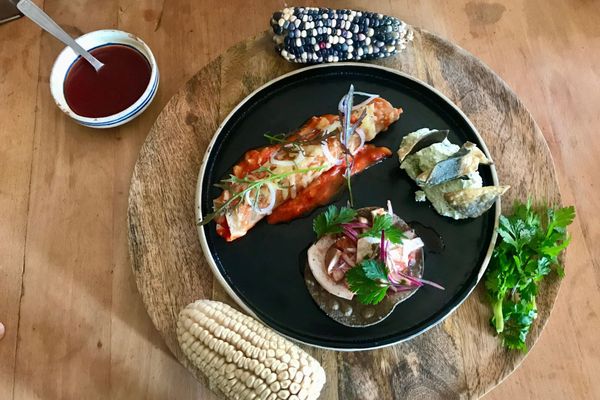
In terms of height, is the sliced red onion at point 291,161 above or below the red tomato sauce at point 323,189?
above

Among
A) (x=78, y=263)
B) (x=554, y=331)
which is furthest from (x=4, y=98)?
(x=554, y=331)

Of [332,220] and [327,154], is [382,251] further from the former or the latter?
[327,154]

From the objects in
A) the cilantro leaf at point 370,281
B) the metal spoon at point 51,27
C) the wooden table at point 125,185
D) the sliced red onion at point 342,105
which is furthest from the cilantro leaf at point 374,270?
the metal spoon at point 51,27

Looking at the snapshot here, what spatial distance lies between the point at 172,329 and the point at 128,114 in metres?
0.71

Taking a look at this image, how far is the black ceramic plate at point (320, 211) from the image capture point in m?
1.58

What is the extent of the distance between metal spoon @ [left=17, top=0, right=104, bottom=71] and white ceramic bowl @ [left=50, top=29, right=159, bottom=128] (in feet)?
0.16

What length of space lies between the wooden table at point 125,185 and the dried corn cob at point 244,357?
0.32 meters

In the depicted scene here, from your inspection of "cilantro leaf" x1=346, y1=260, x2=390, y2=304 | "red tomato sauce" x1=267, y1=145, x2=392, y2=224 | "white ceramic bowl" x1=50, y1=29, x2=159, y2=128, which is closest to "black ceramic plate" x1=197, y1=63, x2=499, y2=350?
"red tomato sauce" x1=267, y1=145, x2=392, y2=224

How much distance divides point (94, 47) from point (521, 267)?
1545 mm

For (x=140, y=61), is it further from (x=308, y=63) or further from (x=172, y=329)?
(x=172, y=329)

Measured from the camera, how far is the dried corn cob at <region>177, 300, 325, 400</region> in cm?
133

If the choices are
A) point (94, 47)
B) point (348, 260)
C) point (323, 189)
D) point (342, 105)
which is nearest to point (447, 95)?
point (342, 105)

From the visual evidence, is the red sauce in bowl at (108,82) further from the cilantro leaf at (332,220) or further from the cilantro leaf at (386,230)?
the cilantro leaf at (386,230)

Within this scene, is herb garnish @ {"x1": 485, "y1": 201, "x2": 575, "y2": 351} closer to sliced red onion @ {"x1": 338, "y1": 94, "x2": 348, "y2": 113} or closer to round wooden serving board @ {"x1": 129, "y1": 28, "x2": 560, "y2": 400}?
round wooden serving board @ {"x1": 129, "y1": 28, "x2": 560, "y2": 400}
